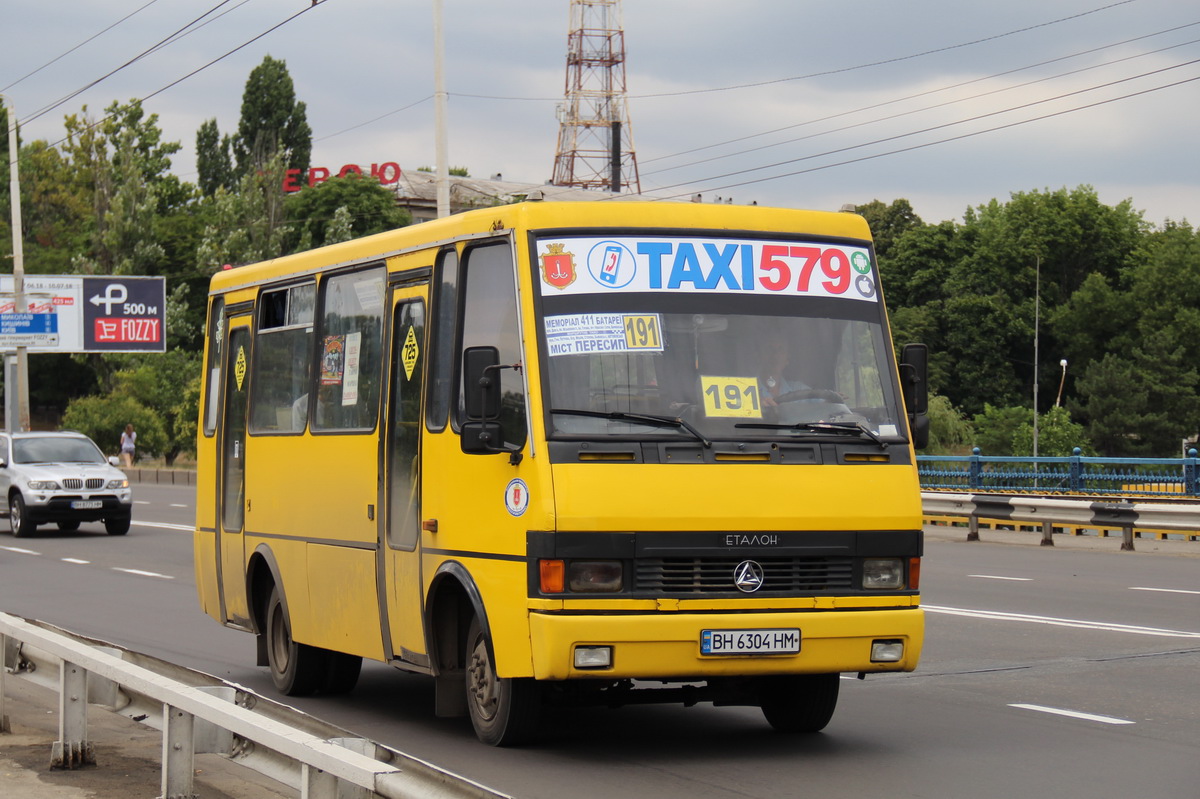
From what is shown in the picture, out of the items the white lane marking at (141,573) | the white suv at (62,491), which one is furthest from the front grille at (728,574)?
the white suv at (62,491)

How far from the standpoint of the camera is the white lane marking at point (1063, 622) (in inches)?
529

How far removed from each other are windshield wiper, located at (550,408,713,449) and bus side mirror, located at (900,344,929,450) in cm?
126

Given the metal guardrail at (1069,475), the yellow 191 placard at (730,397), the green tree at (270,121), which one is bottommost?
the metal guardrail at (1069,475)

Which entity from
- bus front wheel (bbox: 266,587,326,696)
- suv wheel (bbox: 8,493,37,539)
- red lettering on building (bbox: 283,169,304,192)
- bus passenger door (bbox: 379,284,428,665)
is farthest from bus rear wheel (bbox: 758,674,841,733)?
red lettering on building (bbox: 283,169,304,192)

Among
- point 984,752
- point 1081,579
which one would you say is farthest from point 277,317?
point 1081,579

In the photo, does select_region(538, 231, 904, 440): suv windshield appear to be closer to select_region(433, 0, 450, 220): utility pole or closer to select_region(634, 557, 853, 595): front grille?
select_region(634, 557, 853, 595): front grille

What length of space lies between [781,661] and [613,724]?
187 centimetres

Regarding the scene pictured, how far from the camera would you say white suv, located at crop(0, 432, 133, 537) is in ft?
94.2

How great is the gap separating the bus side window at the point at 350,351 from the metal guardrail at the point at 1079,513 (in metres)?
14.6

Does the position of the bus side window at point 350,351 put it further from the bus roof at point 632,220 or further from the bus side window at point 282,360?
the bus roof at point 632,220

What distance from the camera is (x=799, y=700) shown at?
8828 millimetres

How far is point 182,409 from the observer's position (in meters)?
64.6

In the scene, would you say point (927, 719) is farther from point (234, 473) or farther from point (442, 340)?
point (234, 473)

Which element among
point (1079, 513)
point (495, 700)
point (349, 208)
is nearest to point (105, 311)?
point (349, 208)
